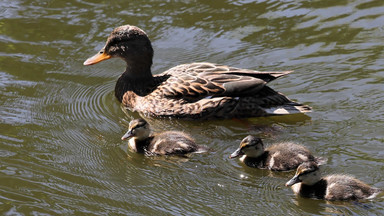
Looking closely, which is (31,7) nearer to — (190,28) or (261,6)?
(190,28)

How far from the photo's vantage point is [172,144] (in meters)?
5.94

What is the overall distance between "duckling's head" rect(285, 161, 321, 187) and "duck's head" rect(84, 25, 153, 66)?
2.66m

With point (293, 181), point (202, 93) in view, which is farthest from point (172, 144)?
point (293, 181)

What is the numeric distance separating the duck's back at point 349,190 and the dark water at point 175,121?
68mm

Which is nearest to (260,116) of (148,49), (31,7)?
(148,49)

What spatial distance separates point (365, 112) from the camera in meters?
6.34

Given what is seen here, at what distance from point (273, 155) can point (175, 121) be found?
4.67ft

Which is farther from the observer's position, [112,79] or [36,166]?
[112,79]

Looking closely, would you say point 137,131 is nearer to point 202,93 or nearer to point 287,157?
point 202,93

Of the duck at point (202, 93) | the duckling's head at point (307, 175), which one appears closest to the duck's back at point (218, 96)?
the duck at point (202, 93)

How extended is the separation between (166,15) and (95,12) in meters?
0.97

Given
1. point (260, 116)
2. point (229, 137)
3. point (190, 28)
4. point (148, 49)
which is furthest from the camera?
point (190, 28)

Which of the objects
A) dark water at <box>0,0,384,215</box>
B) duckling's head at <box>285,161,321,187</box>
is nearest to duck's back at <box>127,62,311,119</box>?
dark water at <box>0,0,384,215</box>

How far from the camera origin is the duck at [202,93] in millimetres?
6688
